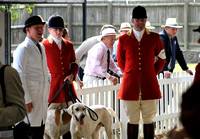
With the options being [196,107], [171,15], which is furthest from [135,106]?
[171,15]

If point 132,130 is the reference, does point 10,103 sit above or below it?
above

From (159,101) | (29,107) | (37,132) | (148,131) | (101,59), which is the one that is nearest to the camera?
(29,107)

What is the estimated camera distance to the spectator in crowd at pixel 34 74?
4.53 m

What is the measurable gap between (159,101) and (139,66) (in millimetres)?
2555

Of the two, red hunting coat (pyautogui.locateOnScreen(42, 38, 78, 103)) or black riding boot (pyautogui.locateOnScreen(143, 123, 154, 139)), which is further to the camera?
black riding boot (pyautogui.locateOnScreen(143, 123, 154, 139))

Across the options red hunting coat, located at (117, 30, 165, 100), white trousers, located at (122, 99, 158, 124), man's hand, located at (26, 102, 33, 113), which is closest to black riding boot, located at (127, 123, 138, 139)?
white trousers, located at (122, 99, 158, 124)

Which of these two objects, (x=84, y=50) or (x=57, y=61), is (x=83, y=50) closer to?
(x=84, y=50)

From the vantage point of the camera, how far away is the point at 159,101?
8.08 metres

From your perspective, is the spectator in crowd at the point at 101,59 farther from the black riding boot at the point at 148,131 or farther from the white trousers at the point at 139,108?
the black riding boot at the point at 148,131

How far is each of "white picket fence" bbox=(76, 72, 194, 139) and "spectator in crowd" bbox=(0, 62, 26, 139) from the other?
353cm

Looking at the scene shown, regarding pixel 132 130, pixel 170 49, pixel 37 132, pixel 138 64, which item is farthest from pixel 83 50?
pixel 37 132

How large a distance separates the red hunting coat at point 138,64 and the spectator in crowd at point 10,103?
3.12 metres

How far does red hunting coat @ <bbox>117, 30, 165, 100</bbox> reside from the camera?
567 centimetres

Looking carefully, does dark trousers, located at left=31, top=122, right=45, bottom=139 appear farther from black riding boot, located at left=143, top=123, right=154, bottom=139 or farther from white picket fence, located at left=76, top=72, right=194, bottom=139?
black riding boot, located at left=143, top=123, right=154, bottom=139
